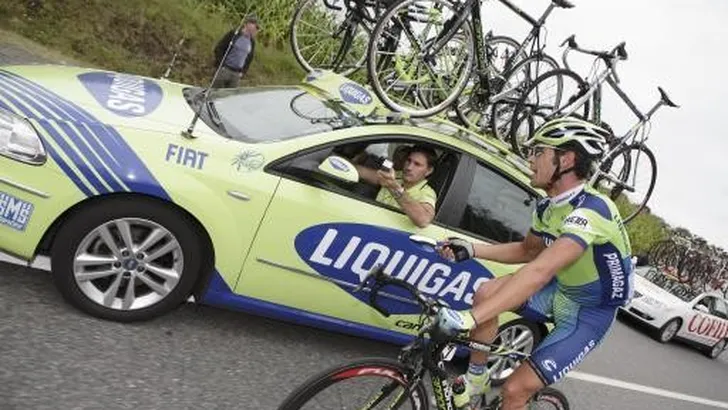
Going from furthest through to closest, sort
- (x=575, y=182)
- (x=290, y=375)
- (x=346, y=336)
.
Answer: (x=346, y=336) → (x=290, y=375) → (x=575, y=182)

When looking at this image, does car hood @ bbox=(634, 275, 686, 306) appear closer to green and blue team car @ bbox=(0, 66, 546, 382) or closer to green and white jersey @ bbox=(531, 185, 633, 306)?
green and blue team car @ bbox=(0, 66, 546, 382)

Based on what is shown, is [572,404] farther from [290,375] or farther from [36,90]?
[36,90]

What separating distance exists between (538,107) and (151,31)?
7611 mm

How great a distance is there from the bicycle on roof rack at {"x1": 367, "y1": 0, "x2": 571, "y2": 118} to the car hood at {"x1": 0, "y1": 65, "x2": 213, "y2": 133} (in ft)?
5.48

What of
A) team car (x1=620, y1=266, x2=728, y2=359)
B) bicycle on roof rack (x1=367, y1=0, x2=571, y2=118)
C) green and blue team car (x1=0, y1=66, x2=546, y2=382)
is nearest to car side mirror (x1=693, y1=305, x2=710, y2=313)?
team car (x1=620, y1=266, x2=728, y2=359)

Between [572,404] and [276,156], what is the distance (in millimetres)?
3358

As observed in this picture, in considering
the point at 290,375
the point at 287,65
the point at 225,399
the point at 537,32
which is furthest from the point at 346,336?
the point at 287,65

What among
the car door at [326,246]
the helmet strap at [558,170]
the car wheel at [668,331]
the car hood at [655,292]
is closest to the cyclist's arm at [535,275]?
the helmet strap at [558,170]

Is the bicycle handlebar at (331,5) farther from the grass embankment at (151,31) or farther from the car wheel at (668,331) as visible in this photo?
the car wheel at (668,331)

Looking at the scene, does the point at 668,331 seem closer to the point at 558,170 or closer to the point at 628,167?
the point at 628,167

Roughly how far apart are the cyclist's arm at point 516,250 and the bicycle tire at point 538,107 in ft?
8.31

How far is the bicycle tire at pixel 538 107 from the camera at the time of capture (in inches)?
250

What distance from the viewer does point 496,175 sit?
4789 mm

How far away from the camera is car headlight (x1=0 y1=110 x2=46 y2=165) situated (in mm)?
3480
